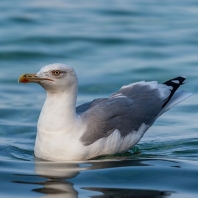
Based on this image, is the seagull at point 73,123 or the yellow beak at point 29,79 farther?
the seagull at point 73,123

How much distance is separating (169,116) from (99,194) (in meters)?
3.91

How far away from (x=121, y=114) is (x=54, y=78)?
38.0 inches

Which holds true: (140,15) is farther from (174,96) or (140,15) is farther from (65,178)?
(65,178)

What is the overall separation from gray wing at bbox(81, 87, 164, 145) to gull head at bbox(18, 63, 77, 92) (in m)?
0.43

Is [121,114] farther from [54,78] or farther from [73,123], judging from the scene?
[54,78]

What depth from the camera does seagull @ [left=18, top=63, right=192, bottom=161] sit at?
7297mm

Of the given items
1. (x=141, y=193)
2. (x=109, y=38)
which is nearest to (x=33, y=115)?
(x=141, y=193)

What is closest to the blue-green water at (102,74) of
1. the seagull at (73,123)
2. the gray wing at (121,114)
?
the seagull at (73,123)

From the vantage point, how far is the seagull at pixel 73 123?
23.9ft

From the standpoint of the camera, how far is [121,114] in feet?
25.7

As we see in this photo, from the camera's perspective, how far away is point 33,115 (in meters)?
9.93

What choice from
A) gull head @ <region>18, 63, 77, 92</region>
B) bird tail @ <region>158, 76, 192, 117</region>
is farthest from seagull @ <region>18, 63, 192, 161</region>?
bird tail @ <region>158, 76, 192, 117</region>

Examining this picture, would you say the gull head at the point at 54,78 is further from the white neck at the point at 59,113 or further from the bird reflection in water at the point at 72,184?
the bird reflection in water at the point at 72,184

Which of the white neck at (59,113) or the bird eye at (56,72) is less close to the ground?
the bird eye at (56,72)
